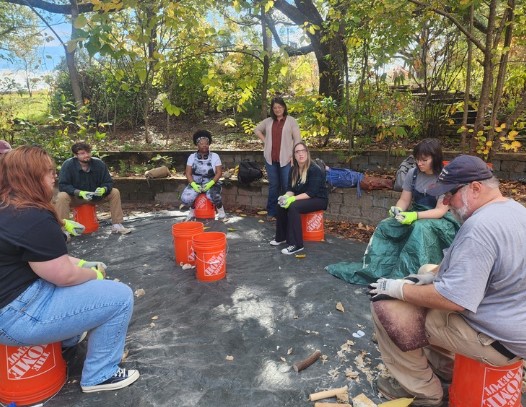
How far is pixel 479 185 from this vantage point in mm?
1665

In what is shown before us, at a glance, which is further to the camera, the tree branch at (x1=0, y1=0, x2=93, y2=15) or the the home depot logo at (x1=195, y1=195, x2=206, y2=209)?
the tree branch at (x1=0, y1=0, x2=93, y2=15)

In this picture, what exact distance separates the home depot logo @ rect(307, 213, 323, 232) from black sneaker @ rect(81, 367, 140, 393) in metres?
2.67

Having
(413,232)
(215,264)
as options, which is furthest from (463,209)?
(215,264)

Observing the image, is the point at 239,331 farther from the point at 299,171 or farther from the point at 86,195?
the point at 86,195

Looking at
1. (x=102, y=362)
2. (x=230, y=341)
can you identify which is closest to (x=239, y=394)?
(x=230, y=341)

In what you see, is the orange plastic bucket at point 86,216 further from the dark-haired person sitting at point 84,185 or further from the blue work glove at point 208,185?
the blue work glove at point 208,185

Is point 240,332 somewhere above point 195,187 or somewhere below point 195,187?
below

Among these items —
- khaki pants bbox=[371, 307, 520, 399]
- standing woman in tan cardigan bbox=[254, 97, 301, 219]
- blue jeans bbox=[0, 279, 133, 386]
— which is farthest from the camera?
standing woman in tan cardigan bbox=[254, 97, 301, 219]

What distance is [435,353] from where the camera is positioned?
2.10 m

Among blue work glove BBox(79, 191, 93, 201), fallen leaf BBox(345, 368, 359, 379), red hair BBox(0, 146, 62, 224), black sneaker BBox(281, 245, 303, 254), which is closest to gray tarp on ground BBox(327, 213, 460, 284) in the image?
black sneaker BBox(281, 245, 303, 254)

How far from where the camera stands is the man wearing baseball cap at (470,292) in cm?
154

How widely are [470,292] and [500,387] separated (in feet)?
1.79

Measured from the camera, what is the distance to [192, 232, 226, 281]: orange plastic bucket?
10.9 feet

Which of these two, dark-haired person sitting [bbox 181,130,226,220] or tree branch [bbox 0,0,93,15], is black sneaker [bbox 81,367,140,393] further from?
tree branch [bbox 0,0,93,15]
